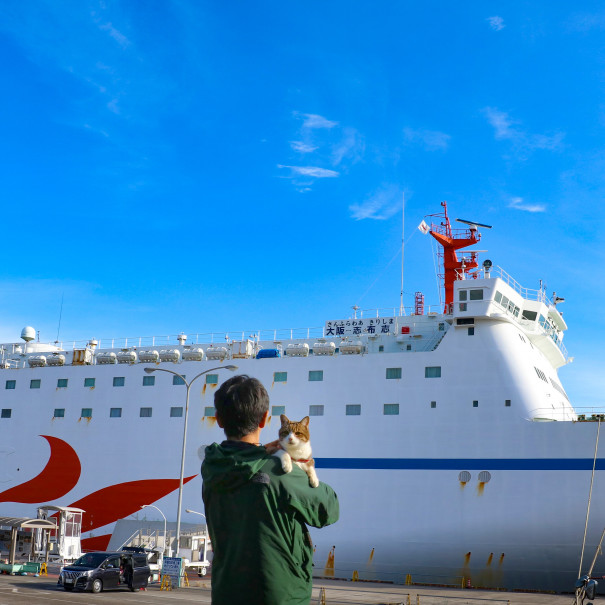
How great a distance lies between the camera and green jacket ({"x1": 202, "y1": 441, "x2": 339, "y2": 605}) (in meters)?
3.16

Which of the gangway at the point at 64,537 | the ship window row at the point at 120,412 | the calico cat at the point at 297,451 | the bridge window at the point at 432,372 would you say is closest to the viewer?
the calico cat at the point at 297,451

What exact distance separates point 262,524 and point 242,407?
62 cm

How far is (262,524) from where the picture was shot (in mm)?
3188

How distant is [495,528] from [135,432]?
15.8 metres

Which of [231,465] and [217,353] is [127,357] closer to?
[217,353]

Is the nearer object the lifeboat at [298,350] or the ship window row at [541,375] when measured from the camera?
the ship window row at [541,375]

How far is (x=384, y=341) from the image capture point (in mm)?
27750

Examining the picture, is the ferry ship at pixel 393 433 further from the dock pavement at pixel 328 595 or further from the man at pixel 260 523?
the man at pixel 260 523

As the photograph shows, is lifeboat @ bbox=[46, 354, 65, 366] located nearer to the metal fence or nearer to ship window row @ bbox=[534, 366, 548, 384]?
the metal fence

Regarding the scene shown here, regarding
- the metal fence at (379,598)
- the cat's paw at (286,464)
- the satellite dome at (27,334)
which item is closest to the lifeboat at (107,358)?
the satellite dome at (27,334)

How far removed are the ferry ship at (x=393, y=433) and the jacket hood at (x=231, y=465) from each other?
65.1 feet

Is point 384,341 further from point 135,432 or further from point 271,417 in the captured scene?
point 135,432

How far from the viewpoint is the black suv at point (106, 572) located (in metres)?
20.2

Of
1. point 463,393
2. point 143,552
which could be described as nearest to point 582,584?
point 463,393
